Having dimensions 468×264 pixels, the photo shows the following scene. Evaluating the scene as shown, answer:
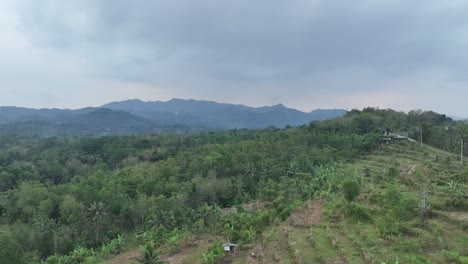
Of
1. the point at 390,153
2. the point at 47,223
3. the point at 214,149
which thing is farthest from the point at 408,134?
the point at 47,223

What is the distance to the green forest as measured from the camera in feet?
95.0

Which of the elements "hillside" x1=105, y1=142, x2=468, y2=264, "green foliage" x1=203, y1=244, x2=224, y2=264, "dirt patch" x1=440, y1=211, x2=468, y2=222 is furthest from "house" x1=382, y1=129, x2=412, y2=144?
"green foliage" x1=203, y1=244, x2=224, y2=264

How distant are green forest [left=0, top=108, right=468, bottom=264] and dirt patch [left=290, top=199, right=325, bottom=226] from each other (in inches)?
11.9

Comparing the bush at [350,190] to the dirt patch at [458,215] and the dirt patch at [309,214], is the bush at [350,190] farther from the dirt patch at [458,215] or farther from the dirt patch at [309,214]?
the dirt patch at [458,215]

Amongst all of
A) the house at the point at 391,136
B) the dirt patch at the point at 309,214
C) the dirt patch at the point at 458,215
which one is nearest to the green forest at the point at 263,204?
the dirt patch at the point at 458,215

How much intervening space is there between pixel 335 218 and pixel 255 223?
7634 mm

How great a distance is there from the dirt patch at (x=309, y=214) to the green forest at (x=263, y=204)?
30 cm

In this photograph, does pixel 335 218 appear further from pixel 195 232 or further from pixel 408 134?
pixel 408 134

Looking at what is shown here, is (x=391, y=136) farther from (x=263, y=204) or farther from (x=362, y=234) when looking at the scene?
(x=362, y=234)

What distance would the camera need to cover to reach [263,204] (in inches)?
1948

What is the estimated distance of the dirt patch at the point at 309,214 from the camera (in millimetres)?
35459

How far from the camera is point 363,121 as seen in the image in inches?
3575

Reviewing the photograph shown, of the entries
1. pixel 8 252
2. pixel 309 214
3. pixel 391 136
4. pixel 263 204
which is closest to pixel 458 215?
pixel 309 214

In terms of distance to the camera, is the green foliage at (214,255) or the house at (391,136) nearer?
the green foliage at (214,255)
